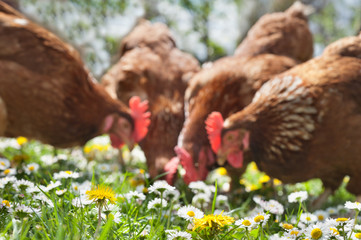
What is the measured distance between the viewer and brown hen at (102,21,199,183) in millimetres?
2715

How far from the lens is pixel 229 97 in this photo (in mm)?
2727

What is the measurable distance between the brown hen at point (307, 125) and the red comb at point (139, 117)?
67 centimetres

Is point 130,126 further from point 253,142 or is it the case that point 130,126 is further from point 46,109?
point 253,142

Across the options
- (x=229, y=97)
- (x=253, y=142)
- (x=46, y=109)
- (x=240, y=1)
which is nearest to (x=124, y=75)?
(x=46, y=109)

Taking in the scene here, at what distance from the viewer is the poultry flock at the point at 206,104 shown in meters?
2.21

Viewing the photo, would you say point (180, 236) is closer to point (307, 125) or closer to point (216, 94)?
point (307, 125)

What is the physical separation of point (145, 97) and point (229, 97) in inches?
31.6

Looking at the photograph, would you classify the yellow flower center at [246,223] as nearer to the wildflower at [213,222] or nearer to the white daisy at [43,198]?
the wildflower at [213,222]

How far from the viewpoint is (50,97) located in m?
2.69

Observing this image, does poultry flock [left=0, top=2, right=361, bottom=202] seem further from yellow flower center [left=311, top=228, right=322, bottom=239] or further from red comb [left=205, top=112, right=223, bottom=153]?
yellow flower center [left=311, top=228, right=322, bottom=239]

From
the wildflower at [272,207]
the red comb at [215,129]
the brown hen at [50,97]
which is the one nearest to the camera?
the wildflower at [272,207]

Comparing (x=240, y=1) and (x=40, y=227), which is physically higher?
(x=240, y=1)

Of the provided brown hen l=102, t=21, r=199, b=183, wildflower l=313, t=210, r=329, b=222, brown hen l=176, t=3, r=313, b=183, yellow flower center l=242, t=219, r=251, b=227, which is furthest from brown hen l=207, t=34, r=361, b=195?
yellow flower center l=242, t=219, r=251, b=227

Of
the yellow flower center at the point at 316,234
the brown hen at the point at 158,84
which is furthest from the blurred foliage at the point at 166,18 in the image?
the yellow flower center at the point at 316,234
